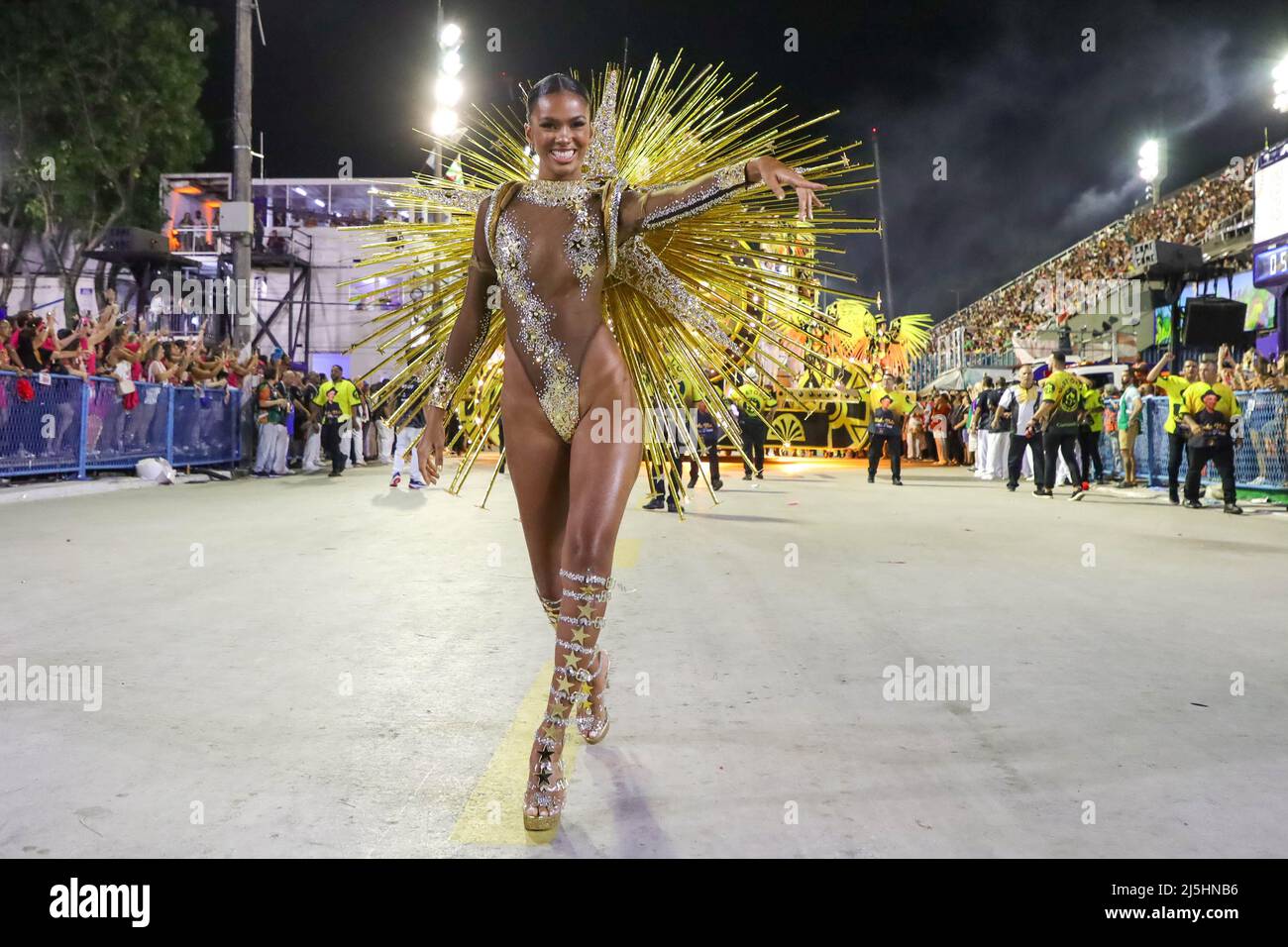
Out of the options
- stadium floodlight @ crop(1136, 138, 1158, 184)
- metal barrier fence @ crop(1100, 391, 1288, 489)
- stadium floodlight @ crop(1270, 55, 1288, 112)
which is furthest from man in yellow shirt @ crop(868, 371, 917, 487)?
stadium floodlight @ crop(1136, 138, 1158, 184)

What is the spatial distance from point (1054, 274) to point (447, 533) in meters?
28.6

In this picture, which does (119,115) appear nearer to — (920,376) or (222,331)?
(222,331)

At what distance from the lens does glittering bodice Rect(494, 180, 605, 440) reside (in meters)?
2.92

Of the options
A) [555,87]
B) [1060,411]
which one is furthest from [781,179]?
[1060,411]

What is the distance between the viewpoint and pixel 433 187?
3.72 m

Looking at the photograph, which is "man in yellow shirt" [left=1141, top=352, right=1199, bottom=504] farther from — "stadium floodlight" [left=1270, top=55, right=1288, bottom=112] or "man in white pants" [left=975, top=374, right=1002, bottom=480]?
"stadium floodlight" [left=1270, top=55, right=1288, bottom=112]

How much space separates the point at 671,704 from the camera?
3.61 meters

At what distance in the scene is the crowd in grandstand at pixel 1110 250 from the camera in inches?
937

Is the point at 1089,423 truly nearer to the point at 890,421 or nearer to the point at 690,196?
the point at 890,421

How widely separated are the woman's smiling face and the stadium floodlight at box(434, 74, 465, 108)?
2375 centimetres

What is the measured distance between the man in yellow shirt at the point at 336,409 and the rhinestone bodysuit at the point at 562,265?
13.2m

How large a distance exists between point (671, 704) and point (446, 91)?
24647 millimetres

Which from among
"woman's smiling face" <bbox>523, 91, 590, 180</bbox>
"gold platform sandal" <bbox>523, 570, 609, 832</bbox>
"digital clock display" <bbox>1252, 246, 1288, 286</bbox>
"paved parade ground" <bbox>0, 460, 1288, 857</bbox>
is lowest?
"paved parade ground" <bbox>0, 460, 1288, 857</bbox>
